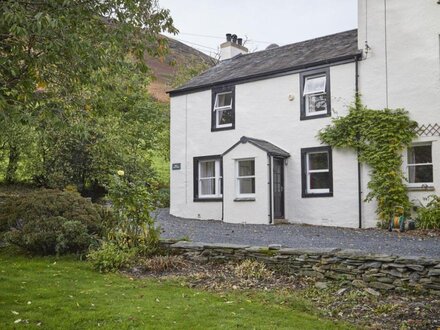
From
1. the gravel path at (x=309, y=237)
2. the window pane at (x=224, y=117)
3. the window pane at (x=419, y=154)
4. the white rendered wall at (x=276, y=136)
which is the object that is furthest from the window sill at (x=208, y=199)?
the window pane at (x=419, y=154)

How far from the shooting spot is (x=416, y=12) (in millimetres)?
14281

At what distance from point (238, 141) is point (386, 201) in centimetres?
555

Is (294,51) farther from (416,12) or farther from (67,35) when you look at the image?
(67,35)

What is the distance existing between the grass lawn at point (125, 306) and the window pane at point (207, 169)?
10.7m

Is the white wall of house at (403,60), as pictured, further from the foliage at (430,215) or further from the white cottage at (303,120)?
the foliage at (430,215)

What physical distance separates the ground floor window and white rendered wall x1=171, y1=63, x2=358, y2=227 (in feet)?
1.97

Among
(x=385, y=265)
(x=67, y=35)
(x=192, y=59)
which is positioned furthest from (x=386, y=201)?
(x=192, y=59)

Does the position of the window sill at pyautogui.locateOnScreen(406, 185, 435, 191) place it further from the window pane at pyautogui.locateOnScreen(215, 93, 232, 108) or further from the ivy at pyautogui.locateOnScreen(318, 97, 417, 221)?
the window pane at pyautogui.locateOnScreen(215, 93, 232, 108)

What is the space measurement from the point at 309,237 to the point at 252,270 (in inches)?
176

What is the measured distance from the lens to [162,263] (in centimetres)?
854

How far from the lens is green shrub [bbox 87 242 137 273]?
841 cm

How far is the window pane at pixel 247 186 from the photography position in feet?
55.0

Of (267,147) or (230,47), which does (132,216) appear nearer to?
(267,147)

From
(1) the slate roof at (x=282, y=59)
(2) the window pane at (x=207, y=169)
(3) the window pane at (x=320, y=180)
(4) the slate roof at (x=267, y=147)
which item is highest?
(1) the slate roof at (x=282, y=59)
